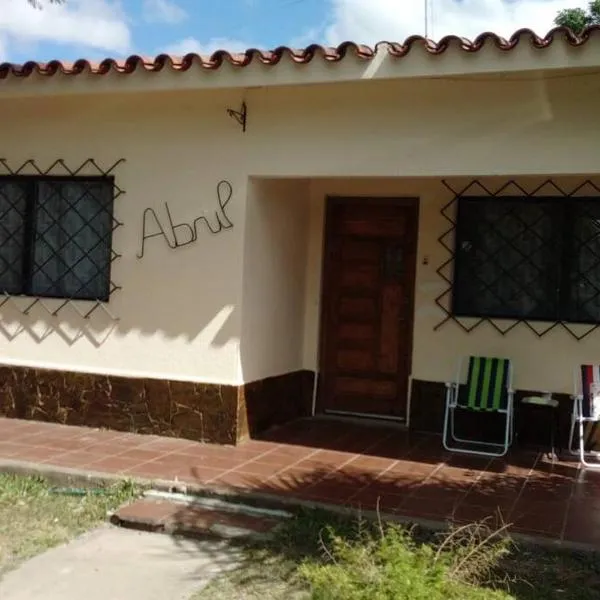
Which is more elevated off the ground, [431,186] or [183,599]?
[431,186]

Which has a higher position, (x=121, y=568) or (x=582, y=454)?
(x=582, y=454)

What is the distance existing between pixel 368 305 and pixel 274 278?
1.07m

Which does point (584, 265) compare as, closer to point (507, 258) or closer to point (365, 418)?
point (507, 258)

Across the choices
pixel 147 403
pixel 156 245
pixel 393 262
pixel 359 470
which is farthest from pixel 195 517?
pixel 393 262

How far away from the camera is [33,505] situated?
190 inches

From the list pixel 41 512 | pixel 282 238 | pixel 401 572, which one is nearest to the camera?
pixel 401 572

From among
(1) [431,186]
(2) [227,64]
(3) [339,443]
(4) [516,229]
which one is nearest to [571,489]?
(3) [339,443]

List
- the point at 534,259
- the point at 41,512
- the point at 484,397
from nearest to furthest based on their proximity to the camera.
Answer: the point at 41,512 < the point at 484,397 < the point at 534,259

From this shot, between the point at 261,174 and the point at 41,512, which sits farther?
the point at 261,174

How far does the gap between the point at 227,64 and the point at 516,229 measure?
282cm

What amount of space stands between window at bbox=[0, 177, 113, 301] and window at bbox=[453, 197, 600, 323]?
308cm

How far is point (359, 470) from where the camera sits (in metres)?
5.64

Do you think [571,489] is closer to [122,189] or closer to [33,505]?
[33,505]

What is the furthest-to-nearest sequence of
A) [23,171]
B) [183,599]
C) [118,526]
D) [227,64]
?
[23,171] < [227,64] < [118,526] < [183,599]
